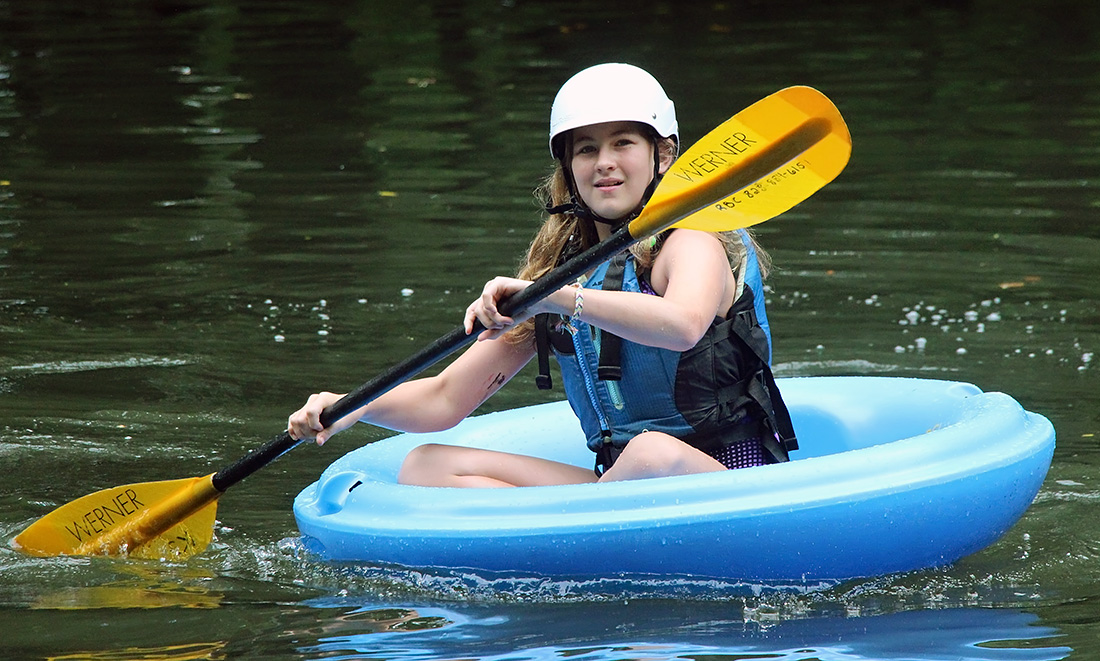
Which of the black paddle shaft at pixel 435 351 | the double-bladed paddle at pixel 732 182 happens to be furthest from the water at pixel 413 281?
the double-bladed paddle at pixel 732 182

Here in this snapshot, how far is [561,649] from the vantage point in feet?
9.22

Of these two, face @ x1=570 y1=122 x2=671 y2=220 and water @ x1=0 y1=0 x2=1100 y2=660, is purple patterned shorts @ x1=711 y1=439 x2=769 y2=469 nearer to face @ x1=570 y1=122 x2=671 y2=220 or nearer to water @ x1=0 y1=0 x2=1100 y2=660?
water @ x1=0 y1=0 x2=1100 y2=660

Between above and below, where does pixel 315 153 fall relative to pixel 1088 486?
above

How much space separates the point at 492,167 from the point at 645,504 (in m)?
5.83

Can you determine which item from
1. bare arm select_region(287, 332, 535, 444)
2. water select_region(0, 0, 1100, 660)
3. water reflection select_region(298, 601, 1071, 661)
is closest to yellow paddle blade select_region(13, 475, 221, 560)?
water select_region(0, 0, 1100, 660)

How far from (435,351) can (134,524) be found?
98 centimetres

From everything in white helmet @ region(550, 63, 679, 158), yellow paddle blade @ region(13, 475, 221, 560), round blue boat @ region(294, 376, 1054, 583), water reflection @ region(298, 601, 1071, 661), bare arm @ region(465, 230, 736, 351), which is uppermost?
white helmet @ region(550, 63, 679, 158)

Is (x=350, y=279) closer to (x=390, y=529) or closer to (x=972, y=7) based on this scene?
(x=390, y=529)

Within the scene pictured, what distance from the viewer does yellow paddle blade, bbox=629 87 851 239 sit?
3.01 metres

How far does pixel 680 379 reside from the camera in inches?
127

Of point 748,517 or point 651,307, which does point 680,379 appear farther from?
point 748,517

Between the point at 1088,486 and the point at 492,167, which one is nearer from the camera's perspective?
the point at 1088,486

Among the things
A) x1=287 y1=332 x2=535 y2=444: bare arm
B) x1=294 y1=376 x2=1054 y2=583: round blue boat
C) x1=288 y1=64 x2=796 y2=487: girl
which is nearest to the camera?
x1=294 y1=376 x2=1054 y2=583: round blue boat

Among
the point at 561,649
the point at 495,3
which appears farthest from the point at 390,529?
the point at 495,3
